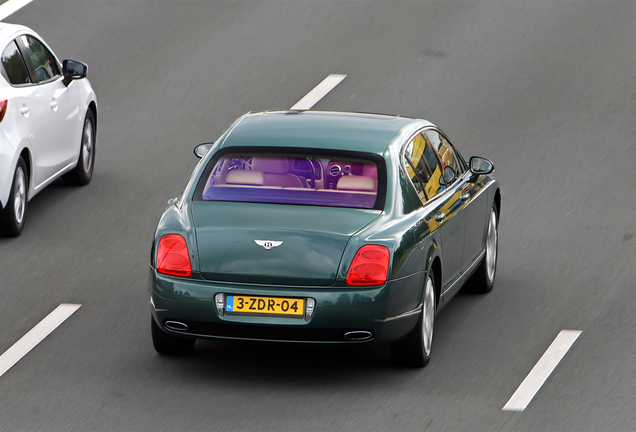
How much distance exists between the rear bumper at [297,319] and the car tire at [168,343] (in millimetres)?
491

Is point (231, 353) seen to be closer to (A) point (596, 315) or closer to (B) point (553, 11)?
(A) point (596, 315)

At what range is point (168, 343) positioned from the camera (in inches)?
333

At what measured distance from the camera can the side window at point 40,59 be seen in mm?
12500

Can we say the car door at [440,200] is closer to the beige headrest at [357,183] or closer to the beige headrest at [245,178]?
the beige headrest at [357,183]

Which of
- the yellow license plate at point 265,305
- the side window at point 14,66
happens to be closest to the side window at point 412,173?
the yellow license plate at point 265,305

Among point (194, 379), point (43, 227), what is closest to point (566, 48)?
point (43, 227)

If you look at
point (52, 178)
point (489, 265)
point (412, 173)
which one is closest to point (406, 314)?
point (412, 173)

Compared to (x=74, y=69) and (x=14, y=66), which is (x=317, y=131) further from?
(x=74, y=69)

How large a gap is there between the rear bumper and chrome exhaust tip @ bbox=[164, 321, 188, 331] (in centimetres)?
2

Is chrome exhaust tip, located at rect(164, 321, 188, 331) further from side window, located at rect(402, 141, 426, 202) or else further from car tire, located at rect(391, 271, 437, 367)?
side window, located at rect(402, 141, 426, 202)

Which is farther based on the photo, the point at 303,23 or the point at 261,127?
the point at 303,23

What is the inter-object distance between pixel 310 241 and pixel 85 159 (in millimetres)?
6310

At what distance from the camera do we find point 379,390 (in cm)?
790

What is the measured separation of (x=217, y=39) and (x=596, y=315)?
10.6 metres
